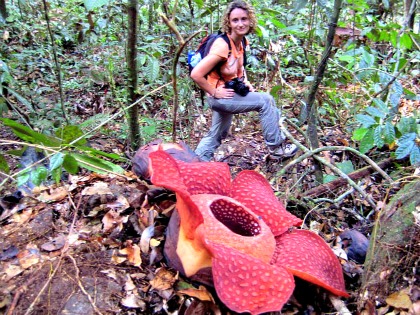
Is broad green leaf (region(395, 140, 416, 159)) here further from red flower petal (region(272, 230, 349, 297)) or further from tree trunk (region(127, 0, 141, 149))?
tree trunk (region(127, 0, 141, 149))

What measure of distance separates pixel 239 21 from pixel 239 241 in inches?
109

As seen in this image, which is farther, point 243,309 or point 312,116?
point 312,116

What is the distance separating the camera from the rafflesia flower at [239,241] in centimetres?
150

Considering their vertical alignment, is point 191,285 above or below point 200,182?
below

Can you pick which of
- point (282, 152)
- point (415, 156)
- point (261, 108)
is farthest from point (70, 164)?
point (282, 152)

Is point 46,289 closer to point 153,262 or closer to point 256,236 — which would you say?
point 153,262

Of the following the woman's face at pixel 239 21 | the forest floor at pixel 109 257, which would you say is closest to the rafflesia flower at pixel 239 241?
the forest floor at pixel 109 257

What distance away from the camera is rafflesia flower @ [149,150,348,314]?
1.50 meters

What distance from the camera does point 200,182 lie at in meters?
1.98

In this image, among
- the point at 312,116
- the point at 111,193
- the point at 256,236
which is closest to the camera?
the point at 256,236

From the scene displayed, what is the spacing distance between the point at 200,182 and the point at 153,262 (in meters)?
0.46

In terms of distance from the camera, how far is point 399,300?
1.68 m

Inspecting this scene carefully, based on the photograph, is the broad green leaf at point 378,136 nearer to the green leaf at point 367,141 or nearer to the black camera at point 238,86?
the green leaf at point 367,141

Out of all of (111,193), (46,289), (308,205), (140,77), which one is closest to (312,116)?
(308,205)
